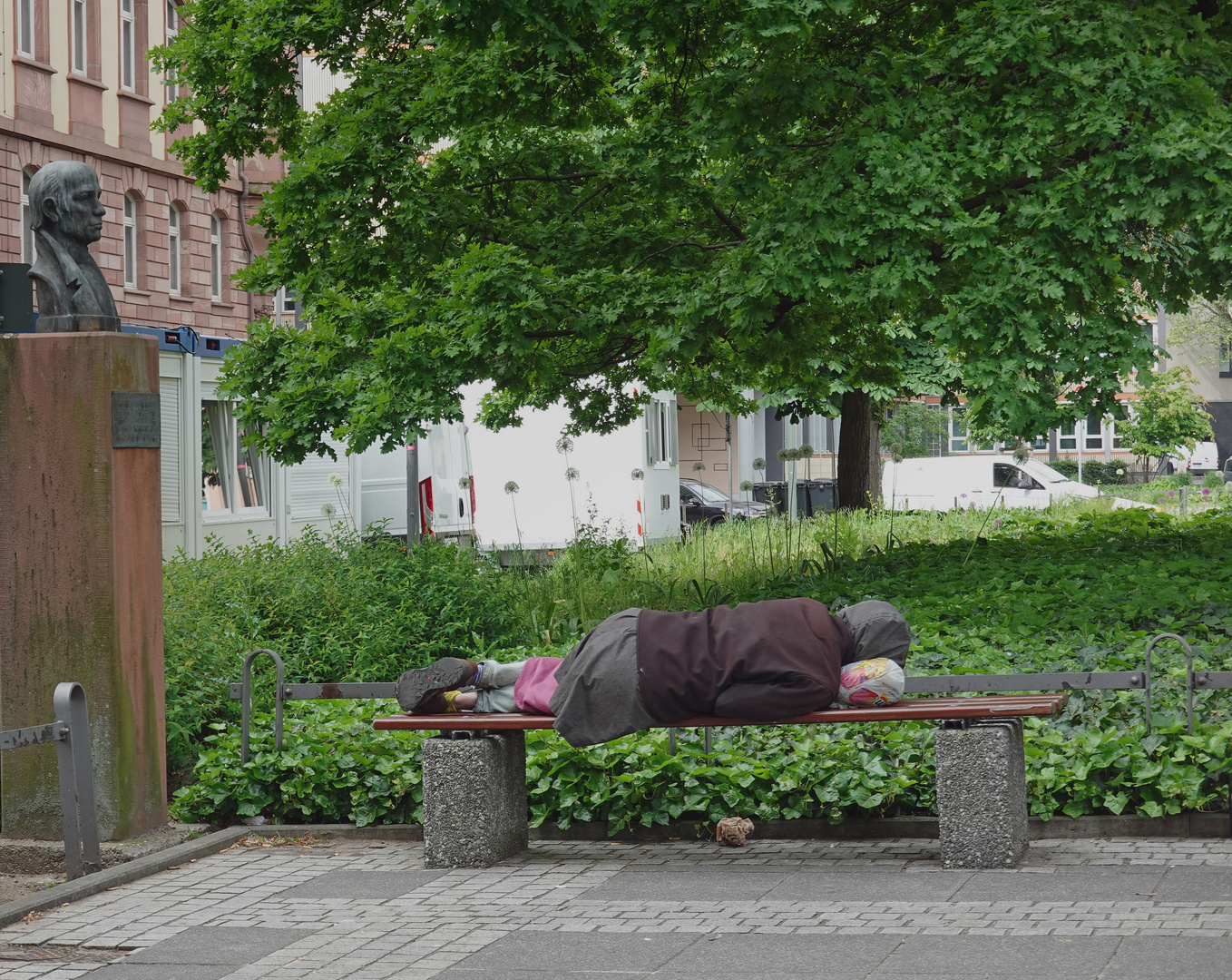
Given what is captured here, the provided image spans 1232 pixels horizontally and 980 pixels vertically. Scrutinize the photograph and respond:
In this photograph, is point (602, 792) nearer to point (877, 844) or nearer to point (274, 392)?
point (877, 844)

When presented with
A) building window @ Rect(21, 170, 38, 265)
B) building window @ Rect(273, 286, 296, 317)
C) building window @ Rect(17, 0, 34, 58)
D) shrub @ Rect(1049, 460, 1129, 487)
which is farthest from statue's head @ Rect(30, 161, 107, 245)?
shrub @ Rect(1049, 460, 1129, 487)

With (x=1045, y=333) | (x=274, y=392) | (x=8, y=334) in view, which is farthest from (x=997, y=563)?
(x=8, y=334)

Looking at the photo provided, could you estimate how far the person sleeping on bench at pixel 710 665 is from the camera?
243 inches

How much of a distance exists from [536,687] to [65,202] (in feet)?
10.9

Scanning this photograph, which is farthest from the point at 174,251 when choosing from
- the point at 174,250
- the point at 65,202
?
the point at 65,202

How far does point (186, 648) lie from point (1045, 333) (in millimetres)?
5437

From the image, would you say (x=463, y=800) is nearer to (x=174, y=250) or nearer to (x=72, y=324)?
(x=72, y=324)

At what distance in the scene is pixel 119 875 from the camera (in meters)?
6.54

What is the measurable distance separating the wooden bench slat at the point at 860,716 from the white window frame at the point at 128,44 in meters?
23.1

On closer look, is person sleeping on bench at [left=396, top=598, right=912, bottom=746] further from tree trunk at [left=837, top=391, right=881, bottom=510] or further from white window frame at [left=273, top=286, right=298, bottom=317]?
white window frame at [left=273, top=286, right=298, bottom=317]

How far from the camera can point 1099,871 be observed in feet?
20.0

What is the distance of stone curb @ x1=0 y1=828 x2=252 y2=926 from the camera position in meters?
5.96

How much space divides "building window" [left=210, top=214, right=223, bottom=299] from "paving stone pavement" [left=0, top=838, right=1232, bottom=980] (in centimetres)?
2477

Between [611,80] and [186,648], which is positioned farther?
[611,80]
